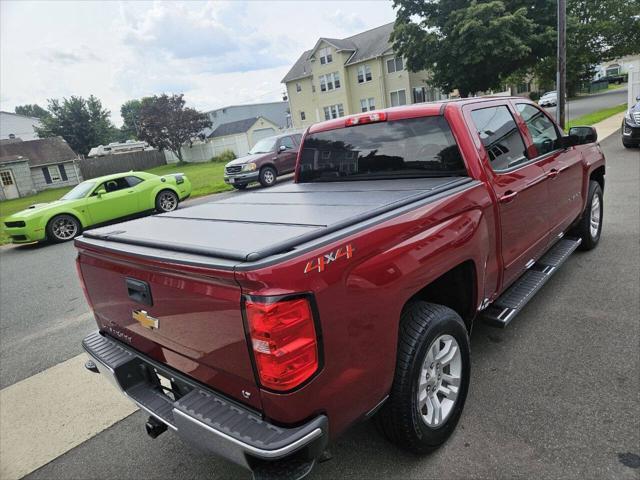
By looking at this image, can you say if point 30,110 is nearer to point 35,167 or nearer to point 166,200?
point 35,167

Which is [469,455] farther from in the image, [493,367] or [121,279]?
[121,279]

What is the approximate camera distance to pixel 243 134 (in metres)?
44.1

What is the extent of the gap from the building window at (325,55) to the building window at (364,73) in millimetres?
3275

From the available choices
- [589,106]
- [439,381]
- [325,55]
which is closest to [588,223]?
A: [439,381]

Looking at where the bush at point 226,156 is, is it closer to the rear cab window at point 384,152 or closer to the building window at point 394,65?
the building window at point 394,65

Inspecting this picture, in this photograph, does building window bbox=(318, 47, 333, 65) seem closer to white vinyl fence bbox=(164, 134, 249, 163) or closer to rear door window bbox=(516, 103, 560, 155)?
white vinyl fence bbox=(164, 134, 249, 163)

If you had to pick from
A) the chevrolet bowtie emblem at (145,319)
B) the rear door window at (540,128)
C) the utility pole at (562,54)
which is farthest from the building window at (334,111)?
the chevrolet bowtie emblem at (145,319)

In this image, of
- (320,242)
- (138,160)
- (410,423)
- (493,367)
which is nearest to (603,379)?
(493,367)

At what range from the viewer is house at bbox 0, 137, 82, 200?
31.8 meters

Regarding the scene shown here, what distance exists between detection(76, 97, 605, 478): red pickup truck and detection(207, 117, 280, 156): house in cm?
4143

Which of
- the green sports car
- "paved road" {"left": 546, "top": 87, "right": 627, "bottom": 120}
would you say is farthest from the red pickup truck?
"paved road" {"left": 546, "top": 87, "right": 627, "bottom": 120}

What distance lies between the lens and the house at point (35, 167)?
3181 centimetres

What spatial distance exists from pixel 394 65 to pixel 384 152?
3726 cm

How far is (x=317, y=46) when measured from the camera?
40.9 meters
